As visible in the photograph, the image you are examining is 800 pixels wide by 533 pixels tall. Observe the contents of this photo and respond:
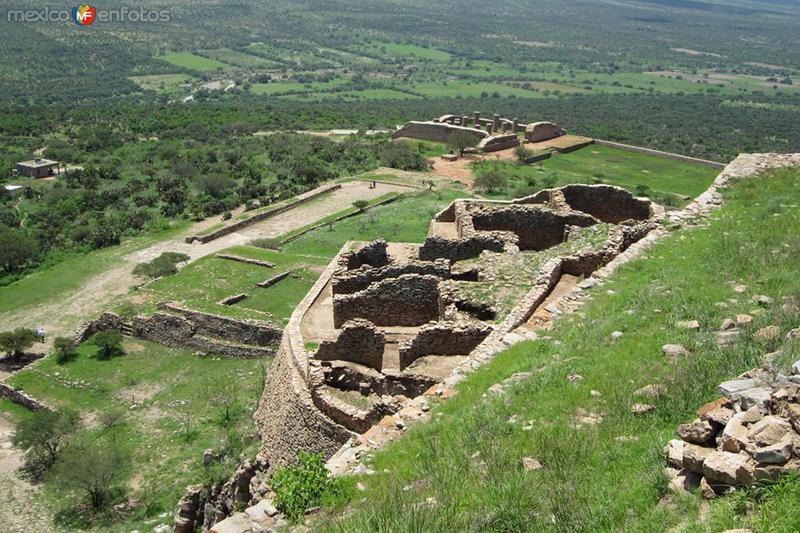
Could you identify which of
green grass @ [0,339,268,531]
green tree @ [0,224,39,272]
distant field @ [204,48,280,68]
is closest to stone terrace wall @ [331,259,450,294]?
green grass @ [0,339,268,531]

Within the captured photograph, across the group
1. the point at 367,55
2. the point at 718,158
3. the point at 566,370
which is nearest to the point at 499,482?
the point at 566,370

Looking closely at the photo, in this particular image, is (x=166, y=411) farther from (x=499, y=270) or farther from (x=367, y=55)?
(x=367, y=55)

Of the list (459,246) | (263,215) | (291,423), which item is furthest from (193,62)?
(291,423)

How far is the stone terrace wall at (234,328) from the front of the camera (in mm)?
27484

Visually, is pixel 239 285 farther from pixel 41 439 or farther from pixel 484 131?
pixel 484 131

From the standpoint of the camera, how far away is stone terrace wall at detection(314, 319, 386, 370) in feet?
51.3

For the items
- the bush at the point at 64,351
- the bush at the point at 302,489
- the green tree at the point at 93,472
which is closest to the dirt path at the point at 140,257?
the bush at the point at 64,351

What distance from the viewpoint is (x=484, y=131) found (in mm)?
71000

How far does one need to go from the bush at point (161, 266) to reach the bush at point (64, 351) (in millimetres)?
7744

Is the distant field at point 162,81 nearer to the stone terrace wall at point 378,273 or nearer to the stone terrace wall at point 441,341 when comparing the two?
the stone terrace wall at point 378,273

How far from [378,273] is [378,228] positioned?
23009mm

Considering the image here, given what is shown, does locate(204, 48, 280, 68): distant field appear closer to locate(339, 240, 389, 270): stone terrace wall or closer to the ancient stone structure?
the ancient stone structure

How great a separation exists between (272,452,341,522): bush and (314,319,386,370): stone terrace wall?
673cm

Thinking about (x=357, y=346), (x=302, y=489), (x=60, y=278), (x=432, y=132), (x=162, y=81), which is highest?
(x=302, y=489)
